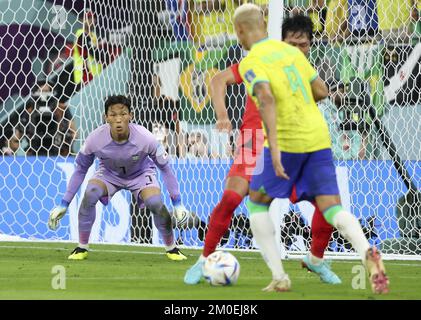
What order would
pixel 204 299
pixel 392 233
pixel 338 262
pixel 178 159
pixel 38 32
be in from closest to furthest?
pixel 204 299 < pixel 338 262 < pixel 392 233 < pixel 178 159 < pixel 38 32

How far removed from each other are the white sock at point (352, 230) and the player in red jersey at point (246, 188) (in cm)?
101

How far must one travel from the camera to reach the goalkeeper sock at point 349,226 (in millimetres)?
6320

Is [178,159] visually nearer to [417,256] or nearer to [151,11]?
[151,11]

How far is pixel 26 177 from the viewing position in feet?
43.1

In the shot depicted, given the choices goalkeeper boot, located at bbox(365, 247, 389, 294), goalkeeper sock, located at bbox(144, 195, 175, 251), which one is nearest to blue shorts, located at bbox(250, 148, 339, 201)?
goalkeeper boot, located at bbox(365, 247, 389, 294)

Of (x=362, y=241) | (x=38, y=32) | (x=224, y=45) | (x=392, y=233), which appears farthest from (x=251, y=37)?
(x=38, y=32)

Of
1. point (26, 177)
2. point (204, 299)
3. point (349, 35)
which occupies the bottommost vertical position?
point (204, 299)

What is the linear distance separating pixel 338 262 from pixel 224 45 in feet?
12.8

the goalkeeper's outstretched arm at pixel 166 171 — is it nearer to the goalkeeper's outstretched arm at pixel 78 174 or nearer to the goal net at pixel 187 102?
the goalkeeper's outstretched arm at pixel 78 174

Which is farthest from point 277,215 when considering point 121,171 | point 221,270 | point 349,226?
point 349,226

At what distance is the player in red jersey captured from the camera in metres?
7.49

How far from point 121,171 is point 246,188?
276 centimetres

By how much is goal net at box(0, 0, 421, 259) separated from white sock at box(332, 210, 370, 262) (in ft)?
15.3

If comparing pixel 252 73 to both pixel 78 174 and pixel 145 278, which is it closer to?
pixel 145 278
